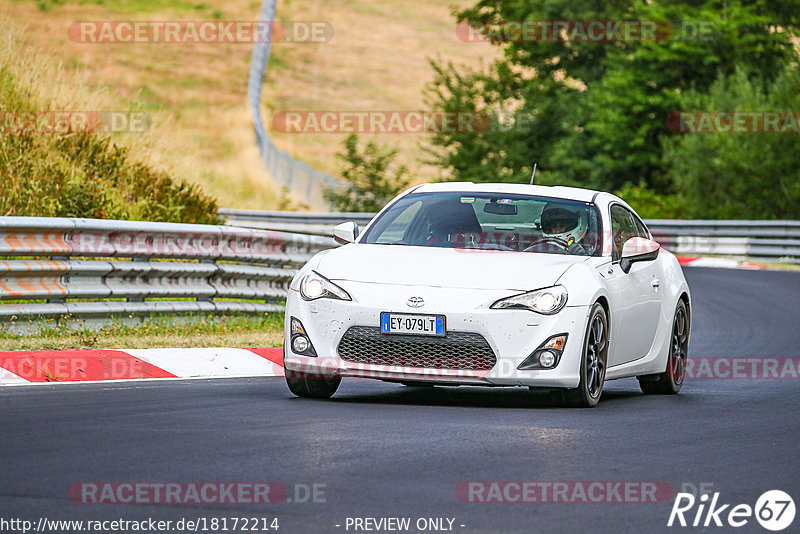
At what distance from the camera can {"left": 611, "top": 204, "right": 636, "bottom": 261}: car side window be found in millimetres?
10672

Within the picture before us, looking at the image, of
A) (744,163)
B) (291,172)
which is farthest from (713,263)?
(291,172)

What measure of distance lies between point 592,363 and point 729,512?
3.64m

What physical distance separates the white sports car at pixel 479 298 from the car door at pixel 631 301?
0.02 metres

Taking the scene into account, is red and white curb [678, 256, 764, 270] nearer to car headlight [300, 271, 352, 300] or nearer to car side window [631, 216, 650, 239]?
car side window [631, 216, 650, 239]

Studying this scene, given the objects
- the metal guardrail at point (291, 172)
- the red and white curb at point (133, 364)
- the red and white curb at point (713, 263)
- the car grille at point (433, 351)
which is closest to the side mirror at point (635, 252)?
the car grille at point (433, 351)

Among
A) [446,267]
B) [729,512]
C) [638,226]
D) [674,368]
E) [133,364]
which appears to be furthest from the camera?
[638,226]

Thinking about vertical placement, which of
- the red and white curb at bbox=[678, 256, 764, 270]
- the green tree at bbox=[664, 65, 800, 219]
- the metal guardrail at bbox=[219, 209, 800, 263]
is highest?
the green tree at bbox=[664, 65, 800, 219]

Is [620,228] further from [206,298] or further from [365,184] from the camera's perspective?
[365,184]

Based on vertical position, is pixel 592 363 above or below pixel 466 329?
below

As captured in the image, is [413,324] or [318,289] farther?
[318,289]

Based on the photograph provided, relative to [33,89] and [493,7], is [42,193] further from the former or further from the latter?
[493,7]

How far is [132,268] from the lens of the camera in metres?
12.9

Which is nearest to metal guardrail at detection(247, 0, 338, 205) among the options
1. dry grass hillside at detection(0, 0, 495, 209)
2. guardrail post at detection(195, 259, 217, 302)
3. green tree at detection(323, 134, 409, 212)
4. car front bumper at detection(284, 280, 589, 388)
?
dry grass hillside at detection(0, 0, 495, 209)

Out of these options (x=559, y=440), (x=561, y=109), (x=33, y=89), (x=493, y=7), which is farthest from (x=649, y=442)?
(x=493, y=7)
